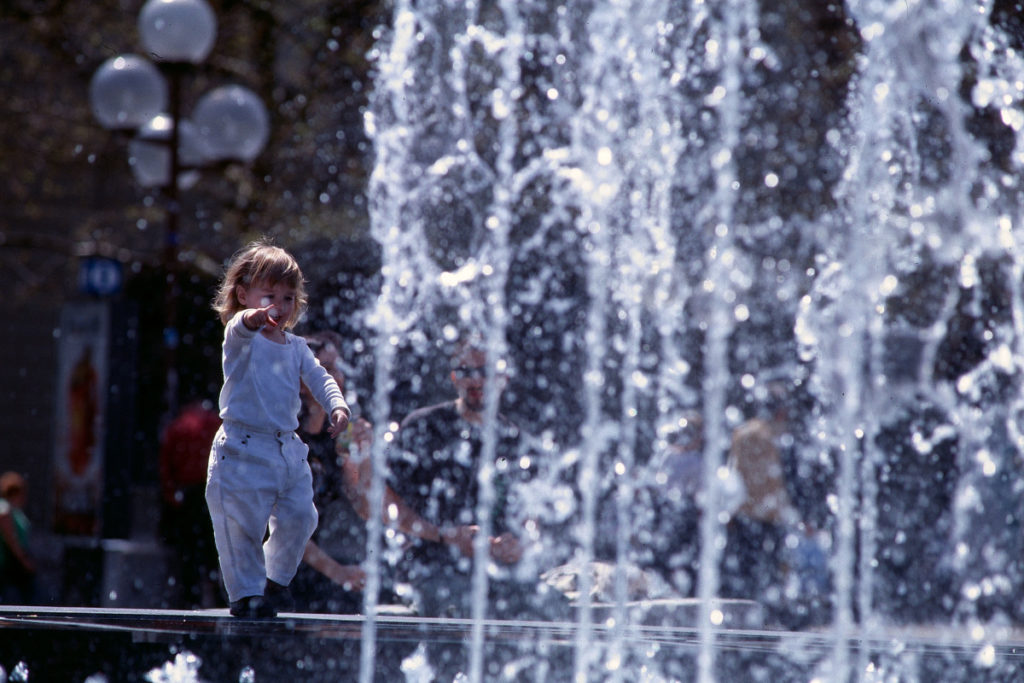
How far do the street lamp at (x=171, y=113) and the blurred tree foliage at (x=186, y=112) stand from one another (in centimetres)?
325

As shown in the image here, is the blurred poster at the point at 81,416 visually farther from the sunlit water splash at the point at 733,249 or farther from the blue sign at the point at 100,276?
the sunlit water splash at the point at 733,249

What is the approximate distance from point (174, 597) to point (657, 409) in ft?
11.0

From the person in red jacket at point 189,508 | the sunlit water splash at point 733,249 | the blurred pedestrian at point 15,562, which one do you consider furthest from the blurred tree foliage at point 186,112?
the person in red jacket at point 189,508

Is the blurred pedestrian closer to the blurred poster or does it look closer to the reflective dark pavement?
the blurred poster

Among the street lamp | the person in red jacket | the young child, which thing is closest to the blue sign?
the street lamp

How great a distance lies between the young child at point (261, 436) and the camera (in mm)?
3693

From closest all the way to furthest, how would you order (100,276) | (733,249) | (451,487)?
1. (451,487)
2. (100,276)
3. (733,249)

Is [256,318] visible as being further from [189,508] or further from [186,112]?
[186,112]

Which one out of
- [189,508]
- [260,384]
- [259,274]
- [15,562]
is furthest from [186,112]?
[260,384]

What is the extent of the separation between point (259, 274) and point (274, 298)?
0.07 metres

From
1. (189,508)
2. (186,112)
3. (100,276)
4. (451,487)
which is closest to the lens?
(451,487)

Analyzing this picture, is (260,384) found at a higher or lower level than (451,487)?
higher

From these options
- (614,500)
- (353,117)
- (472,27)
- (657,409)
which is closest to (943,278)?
(657,409)

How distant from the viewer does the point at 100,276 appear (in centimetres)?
985
